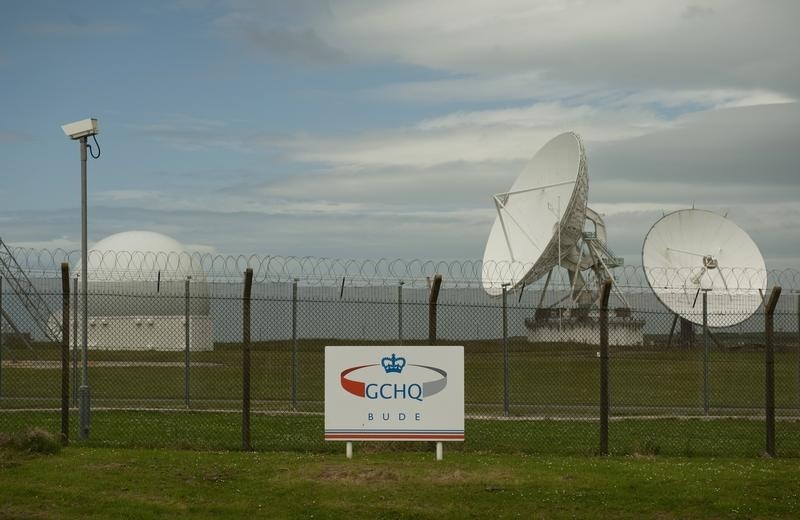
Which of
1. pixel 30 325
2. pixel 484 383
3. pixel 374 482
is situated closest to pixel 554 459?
pixel 374 482

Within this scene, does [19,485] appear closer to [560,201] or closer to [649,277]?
[560,201]

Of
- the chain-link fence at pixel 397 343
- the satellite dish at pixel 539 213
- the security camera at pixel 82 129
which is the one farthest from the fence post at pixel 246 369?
the satellite dish at pixel 539 213

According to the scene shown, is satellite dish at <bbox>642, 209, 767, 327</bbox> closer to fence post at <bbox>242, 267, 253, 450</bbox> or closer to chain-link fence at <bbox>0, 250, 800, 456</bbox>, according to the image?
chain-link fence at <bbox>0, 250, 800, 456</bbox>

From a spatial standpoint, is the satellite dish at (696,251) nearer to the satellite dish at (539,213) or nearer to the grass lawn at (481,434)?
the satellite dish at (539,213)

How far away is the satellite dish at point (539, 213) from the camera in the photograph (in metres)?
39.0

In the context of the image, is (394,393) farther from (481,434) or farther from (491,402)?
(491,402)

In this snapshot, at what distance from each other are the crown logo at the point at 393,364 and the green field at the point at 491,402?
1.59m

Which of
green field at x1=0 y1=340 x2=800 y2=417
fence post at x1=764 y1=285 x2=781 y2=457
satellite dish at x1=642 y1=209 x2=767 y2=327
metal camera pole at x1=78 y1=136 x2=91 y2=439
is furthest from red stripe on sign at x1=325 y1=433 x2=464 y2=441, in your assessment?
satellite dish at x1=642 y1=209 x2=767 y2=327

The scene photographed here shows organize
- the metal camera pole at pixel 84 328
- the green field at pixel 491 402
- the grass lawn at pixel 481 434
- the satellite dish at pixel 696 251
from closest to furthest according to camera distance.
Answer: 1. the grass lawn at pixel 481 434
2. the metal camera pole at pixel 84 328
3. the green field at pixel 491 402
4. the satellite dish at pixel 696 251

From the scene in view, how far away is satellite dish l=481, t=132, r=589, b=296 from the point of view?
128 feet

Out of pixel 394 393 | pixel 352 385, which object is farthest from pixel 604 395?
pixel 352 385

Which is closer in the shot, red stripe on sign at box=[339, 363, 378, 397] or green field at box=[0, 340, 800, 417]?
red stripe on sign at box=[339, 363, 378, 397]

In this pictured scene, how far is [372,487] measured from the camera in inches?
438

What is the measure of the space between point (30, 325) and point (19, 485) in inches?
1169
